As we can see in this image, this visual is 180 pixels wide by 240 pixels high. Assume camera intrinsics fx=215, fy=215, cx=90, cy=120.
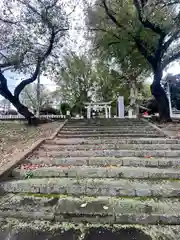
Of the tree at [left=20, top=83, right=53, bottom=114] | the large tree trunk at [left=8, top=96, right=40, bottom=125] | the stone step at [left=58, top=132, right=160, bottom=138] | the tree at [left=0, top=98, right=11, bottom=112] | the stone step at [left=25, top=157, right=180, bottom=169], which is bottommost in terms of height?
the stone step at [left=25, top=157, right=180, bottom=169]

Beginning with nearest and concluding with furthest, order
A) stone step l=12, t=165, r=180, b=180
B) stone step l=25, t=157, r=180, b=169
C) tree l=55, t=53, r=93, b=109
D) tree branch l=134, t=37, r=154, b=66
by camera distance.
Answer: stone step l=12, t=165, r=180, b=180
stone step l=25, t=157, r=180, b=169
tree branch l=134, t=37, r=154, b=66
tree l=55, t=53, r=93, b=109

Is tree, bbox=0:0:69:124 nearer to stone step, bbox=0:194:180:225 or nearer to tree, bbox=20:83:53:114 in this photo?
stone step, bbox=0:194:180:225

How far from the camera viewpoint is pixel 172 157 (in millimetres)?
4266

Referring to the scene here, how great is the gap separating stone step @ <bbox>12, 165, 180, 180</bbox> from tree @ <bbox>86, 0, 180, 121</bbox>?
6157 millimetres

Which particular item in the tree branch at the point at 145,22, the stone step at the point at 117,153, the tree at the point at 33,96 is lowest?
the stone step at the point at 117,153

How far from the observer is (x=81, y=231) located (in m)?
2.17

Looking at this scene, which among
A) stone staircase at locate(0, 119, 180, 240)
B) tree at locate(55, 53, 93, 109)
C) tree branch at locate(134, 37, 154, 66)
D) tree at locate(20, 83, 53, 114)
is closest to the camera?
stone staircase at locate(0, 119, 180, 240)

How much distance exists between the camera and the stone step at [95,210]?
233cm

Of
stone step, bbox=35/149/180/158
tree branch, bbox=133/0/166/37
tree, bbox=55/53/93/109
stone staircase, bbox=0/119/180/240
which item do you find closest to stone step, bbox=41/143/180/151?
stone staircase, bbox=0/119/180/240

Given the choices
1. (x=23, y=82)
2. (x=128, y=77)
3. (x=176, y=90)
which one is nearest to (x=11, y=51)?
A: (x=23, y=82)

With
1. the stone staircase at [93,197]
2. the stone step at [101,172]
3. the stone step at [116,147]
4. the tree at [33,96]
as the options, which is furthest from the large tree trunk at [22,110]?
the tree at [33,96]

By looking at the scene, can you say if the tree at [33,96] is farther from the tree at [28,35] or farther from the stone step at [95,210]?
the stone step at [95,210]

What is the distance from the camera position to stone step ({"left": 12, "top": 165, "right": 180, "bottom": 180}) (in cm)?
335

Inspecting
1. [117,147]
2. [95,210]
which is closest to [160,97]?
[117,147]
